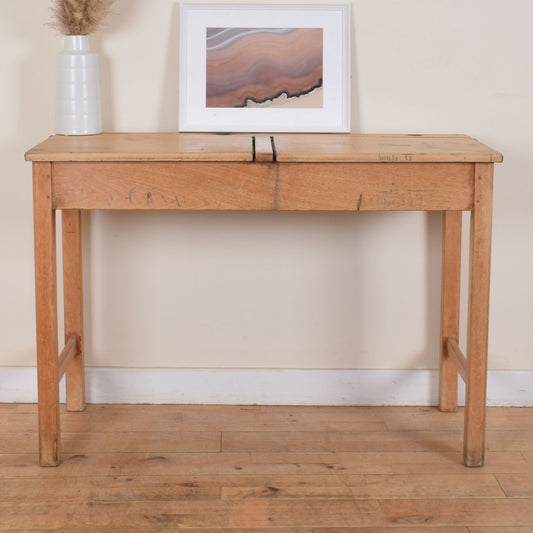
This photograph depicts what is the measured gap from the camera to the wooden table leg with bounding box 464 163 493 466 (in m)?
2.39

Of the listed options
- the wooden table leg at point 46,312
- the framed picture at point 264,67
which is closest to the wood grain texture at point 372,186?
the framed picture at point 264,67

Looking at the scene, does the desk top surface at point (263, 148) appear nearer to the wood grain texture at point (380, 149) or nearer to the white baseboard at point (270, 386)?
the wood grain texture at point (380, 149)

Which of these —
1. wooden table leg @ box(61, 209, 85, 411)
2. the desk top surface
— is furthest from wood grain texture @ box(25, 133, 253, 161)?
wooden table leg @ box(61, 209, 85, 411)

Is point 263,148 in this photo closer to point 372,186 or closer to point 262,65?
point 372,186

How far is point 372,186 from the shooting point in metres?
2.37

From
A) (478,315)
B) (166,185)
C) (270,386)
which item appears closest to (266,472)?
(270,386)

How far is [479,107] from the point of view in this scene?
9.28ft

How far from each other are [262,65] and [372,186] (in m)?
0.65

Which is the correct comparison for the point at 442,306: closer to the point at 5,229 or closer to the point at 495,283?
the point at 495,283

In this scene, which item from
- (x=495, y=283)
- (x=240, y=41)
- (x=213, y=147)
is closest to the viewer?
(x=213, y=147)

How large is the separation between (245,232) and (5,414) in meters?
1.03

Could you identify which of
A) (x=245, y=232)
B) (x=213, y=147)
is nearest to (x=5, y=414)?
(x=245, y=232)

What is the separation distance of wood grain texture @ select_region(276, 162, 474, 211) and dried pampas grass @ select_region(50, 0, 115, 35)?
804 millimetres

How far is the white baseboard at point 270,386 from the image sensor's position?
3.00 m
